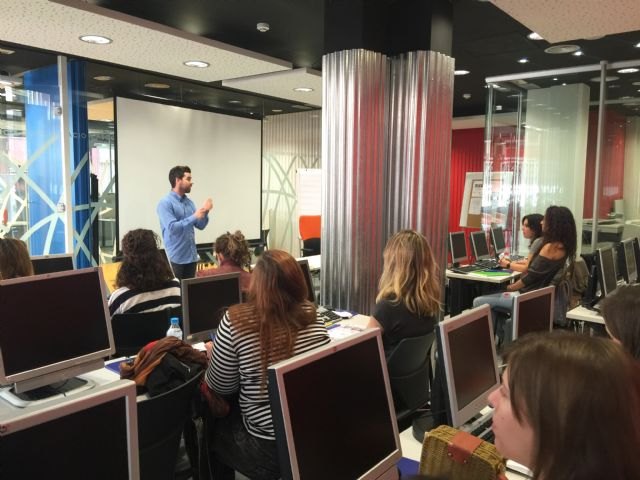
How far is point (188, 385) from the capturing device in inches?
74.0

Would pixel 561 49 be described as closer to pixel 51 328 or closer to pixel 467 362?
pixel 467 362

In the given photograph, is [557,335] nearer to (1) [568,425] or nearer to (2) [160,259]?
(1) [568,425]

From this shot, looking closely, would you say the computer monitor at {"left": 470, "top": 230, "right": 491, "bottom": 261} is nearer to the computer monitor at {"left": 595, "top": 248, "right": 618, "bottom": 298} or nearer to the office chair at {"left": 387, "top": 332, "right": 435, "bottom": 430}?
the computer monitor at {"left": 595, "top": 248, "right": 618, "bottom": 298}

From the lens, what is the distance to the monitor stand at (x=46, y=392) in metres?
2.18

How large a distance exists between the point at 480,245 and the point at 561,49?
8.16 feet

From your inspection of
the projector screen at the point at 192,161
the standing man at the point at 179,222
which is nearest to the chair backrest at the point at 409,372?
the standing man at the point at 179,222

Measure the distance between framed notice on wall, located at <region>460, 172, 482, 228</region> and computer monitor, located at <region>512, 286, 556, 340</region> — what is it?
8.72 meters

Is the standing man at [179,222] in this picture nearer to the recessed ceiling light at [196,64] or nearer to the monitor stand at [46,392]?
the recessed ceiling light at [196,64]

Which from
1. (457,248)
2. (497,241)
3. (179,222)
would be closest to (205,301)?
(179,222)

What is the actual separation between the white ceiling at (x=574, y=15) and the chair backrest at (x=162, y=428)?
3019 mm

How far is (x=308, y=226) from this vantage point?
9.02m

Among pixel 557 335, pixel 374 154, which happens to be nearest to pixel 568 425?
pixel 557 335

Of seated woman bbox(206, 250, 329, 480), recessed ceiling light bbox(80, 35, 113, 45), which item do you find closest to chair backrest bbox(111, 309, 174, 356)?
seated woman bbox(206, 250, 329, 480)

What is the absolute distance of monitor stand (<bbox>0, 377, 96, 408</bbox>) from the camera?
218cm
